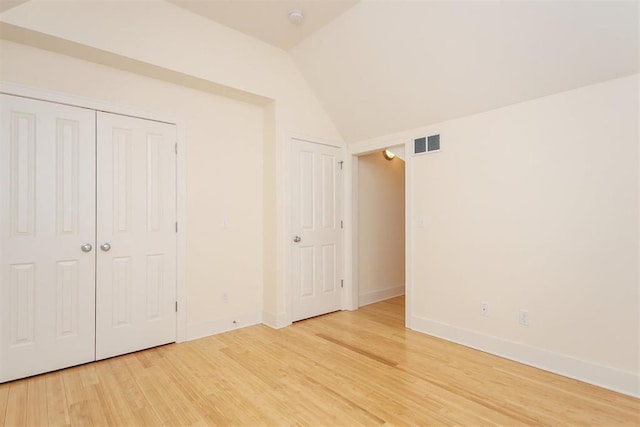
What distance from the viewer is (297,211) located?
3.81 metres

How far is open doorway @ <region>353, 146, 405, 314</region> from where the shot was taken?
14.8 ft

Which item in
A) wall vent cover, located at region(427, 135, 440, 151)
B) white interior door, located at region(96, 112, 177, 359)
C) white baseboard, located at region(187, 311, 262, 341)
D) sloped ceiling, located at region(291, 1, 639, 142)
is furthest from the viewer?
wall vent cover, located at region(427, 135, 440, 151)

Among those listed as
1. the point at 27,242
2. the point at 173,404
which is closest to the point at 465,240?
the point at 173,404

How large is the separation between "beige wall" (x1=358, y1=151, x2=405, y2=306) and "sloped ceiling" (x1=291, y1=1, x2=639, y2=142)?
0.96 meters

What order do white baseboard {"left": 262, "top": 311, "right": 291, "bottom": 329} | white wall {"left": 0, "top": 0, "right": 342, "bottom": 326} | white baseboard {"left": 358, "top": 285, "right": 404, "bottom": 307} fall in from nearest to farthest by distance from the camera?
white wall {"left": 0, "top": 0, "right": 342, "bottom": 326}, white baseboard {"left": 262, "top": 311, "right": 291, "bottom": 329}, white baseboard {"left": 358, "top": 285, "right": 404, "bottom": 307}

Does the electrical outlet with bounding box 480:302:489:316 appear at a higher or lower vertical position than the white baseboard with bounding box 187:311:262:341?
higher

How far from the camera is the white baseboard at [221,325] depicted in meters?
3.23

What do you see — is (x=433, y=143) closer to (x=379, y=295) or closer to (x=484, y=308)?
(x=484, y=308)

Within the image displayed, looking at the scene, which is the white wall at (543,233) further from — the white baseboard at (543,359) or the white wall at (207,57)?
the white wall at (207,57)

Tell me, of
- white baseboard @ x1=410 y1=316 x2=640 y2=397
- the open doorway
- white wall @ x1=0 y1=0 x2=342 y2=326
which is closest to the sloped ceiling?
white wall @ x1=0 y1=0 x2=342 y2=326

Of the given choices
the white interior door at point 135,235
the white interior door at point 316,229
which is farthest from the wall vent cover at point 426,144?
the white interior door at point 135,235

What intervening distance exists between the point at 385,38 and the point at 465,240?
80.6 inches

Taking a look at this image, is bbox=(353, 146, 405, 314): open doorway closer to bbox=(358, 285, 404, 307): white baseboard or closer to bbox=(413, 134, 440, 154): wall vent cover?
bbox=(358, 285, 404, 307): white baseboard

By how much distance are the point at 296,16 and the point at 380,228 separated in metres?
2.95
